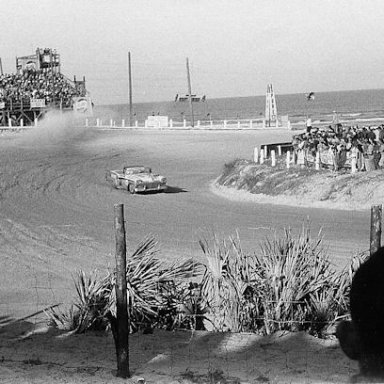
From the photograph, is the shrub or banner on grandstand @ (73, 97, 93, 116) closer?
the shrub

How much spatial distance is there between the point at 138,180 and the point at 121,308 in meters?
20.0

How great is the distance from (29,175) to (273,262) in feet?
84.8

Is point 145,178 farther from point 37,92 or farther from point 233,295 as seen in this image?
point 37,92

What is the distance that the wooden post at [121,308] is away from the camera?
723 cm

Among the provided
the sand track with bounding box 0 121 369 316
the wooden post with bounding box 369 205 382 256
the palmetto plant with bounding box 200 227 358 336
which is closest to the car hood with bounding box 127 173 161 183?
the sand track with bounding box 0 121 369 316

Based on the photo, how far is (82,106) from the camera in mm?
72125

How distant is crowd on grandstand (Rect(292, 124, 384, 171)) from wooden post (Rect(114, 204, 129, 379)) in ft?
60.4

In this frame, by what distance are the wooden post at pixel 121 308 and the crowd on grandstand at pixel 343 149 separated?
725 inches

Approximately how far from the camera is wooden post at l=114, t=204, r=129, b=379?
7.23 metres

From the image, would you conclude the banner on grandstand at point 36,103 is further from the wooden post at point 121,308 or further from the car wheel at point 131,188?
the wooden post at point 121,308

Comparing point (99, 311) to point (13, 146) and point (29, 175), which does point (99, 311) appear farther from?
point (13, 146)

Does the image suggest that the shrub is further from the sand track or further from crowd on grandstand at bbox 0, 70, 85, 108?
crowd on grandstand at bbox 0, 70, 85, 108

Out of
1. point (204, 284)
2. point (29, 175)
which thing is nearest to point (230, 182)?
point (29, 175)

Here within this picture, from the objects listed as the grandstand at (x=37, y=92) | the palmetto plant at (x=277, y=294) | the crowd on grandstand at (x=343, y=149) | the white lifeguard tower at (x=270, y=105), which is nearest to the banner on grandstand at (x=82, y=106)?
the grandstand at (x=37, y=92)
